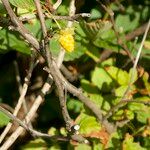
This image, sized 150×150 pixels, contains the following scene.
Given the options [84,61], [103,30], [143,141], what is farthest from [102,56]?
[143,141]

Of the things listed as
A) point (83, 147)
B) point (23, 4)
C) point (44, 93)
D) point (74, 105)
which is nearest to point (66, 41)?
point (23, 4)

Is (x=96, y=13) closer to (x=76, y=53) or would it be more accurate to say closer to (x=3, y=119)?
(x=76, y=53)

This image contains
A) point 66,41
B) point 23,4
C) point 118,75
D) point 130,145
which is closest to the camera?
point 66,41

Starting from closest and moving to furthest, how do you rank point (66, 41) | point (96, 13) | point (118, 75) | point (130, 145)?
point (66, 41)
point (130, 145)
point (118, 75)
point (96, 13)

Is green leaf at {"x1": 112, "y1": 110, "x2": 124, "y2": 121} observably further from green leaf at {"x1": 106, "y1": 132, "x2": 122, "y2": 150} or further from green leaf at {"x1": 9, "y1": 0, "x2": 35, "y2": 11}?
green leaf at {"x1": 9, "y1": 0, "x2": 35, "y2": 11}

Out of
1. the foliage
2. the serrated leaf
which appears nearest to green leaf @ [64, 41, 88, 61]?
the foliage

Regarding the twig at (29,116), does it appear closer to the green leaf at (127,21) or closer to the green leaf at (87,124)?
the green leaf at (87,124)

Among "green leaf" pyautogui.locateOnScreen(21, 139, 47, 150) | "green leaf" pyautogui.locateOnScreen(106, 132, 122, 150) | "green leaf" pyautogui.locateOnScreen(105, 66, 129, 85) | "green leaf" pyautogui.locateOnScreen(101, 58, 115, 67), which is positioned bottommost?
"green leaf" pyautogui.locateOnScreen(21, 139, 47, 150)

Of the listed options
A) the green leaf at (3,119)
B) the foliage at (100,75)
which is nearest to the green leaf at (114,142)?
the foliage at (100,75)
